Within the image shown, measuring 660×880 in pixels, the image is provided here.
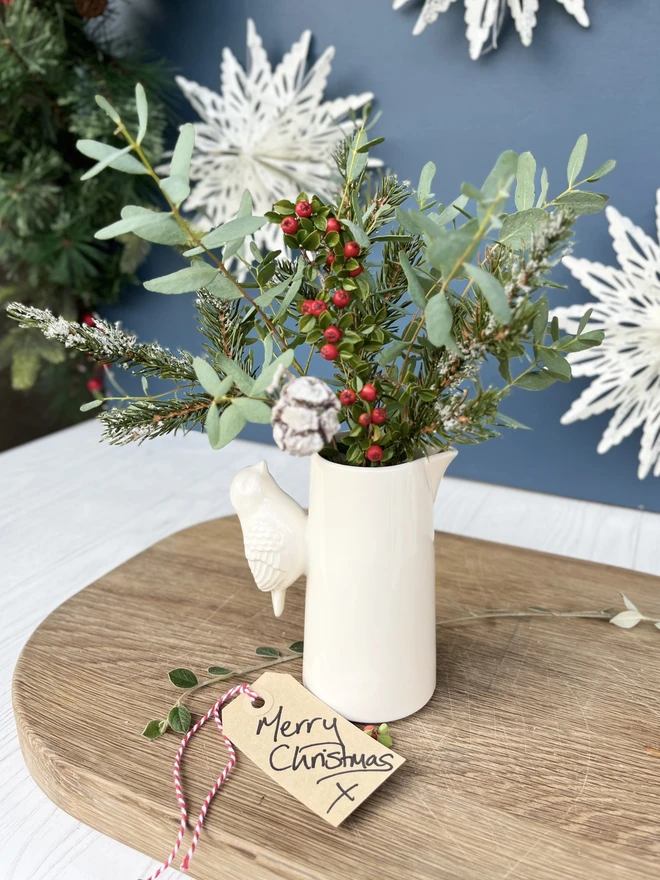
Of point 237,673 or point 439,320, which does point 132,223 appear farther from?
point 237,673

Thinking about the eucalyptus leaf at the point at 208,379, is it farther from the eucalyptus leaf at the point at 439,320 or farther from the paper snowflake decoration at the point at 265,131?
the paper snowflake decoration at the point at 265,131

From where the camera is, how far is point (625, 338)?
1009mm

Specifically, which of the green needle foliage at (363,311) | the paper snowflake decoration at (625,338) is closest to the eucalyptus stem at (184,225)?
the green needle foliage at (363,311)

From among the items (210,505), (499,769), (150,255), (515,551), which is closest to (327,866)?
Answer: (499,769)

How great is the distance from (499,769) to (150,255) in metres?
1.12

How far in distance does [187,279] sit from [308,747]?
0.32 m

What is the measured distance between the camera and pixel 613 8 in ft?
3.13

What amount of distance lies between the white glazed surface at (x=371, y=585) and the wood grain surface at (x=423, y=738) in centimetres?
5

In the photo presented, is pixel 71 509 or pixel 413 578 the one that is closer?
pixel 413 578

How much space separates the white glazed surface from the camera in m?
0.50

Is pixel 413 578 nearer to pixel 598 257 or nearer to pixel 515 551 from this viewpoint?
pixel 515 551

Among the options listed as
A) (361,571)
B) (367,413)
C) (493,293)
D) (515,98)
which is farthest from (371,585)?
(515,98)

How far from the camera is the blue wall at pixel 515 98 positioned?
98 cm

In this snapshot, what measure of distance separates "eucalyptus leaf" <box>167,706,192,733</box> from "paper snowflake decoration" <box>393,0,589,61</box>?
2.98 feet
